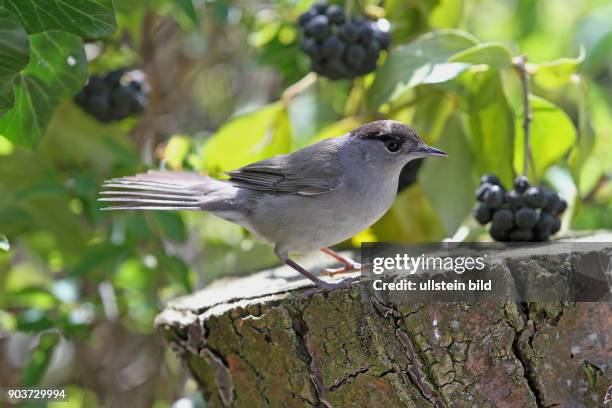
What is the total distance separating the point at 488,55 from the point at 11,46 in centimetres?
159

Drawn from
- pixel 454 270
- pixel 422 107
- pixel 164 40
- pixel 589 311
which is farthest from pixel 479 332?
pixel 164 40

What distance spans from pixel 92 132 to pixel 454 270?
191 centimetres

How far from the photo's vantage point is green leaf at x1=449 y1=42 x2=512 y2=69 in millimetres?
2670

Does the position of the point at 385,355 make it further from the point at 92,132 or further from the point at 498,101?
the point at 92,132

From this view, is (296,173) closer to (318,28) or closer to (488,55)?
(318,28)

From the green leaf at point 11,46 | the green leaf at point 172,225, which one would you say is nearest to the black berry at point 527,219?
the green leaf at point 172,225

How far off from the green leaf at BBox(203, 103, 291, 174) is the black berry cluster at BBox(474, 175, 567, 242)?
941 mm

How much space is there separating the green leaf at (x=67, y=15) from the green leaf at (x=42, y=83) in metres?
0.21

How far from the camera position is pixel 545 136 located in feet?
9.86

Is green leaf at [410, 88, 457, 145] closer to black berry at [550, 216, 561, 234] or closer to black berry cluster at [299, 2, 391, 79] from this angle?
black berry cluster at [299, 2, 391, 79]

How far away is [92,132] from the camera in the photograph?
3455mm

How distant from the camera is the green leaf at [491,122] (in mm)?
2871

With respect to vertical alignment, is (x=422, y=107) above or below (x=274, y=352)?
above

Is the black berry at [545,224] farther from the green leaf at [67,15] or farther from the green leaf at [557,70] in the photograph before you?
the green leaf at [67,15]
